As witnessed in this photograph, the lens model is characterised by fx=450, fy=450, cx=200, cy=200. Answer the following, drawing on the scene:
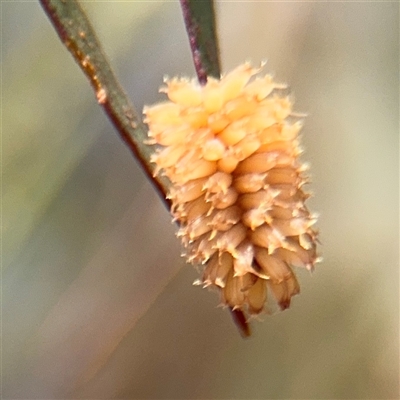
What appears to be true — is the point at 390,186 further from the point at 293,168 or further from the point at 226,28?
the point at 293,168

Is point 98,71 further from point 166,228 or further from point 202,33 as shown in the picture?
point 166,228

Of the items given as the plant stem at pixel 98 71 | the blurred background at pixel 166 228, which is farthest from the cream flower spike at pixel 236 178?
the blurred background at pixel 166 228

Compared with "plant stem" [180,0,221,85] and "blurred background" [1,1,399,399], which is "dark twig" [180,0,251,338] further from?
"blurred background" [1,1,399,399]

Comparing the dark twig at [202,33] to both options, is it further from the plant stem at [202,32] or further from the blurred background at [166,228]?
the blurred background at [166,228]

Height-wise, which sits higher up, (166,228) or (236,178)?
(166,228)

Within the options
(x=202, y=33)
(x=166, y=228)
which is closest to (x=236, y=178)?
(x=202, y=33)
